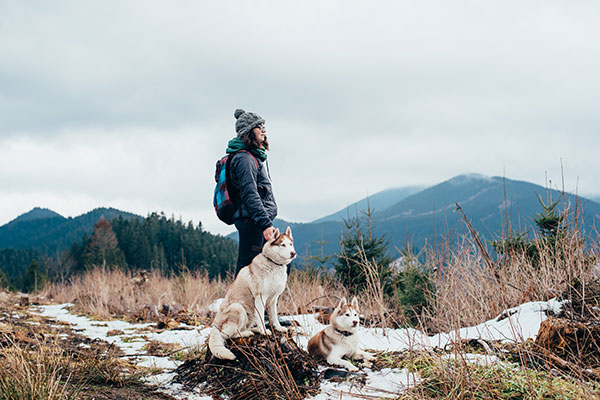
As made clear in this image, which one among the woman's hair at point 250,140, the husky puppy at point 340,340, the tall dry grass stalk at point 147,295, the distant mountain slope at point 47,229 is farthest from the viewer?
the distant mountain slope at point 47,229

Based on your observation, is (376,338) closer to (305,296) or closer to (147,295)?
(305,296)

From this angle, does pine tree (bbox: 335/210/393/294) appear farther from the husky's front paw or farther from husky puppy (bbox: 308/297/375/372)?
the husky's front paw

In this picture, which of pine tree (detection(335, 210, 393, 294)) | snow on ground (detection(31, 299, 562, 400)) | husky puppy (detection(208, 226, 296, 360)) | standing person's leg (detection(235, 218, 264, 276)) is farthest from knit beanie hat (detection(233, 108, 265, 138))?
pine tree (detection(335, 210, 393, 294))

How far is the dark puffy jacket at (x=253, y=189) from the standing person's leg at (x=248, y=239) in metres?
0.07

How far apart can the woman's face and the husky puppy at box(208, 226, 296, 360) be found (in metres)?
1.09

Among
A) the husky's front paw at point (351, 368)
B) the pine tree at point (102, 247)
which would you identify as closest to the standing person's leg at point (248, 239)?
the husky's front paw at point (351, 368)

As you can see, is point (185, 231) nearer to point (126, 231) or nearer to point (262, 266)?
point (126, 231)

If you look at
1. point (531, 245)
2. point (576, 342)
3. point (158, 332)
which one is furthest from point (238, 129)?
point (531, 245)

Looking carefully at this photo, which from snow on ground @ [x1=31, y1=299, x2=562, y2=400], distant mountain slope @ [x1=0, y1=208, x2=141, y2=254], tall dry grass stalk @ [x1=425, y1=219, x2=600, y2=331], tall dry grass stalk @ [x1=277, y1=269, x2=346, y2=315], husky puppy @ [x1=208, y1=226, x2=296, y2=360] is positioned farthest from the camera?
distant mountain slope @ [x1=0, y1=208, x2=141, y2=254]

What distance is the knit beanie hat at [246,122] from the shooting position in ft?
14.5

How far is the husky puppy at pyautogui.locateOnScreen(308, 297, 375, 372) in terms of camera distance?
14.0 feet

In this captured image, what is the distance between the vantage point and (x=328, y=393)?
141 inches

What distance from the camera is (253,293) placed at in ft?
12.7

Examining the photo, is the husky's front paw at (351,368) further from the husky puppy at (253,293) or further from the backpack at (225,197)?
the backpack at (225,197)
